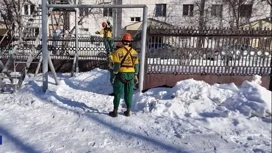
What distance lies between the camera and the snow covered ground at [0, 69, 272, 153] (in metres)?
3.65

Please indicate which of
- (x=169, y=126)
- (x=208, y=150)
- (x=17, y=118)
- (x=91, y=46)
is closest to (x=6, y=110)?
(x=17, y=118)

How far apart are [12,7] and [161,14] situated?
61.5ft

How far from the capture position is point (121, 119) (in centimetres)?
471

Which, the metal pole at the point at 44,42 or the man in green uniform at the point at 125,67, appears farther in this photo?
the metal pole at the point at 44,42

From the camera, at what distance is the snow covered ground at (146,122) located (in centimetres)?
365

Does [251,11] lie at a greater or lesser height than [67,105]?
greater

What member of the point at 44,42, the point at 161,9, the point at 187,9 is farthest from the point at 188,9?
the point at 44,42

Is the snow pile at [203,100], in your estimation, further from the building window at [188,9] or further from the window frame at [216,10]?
the building window at [188,9]

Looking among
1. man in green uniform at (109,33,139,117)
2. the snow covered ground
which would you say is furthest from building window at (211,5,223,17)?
man in green uniform at (109,33,139,117)

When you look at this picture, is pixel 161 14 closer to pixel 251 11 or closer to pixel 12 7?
pixel 251 11

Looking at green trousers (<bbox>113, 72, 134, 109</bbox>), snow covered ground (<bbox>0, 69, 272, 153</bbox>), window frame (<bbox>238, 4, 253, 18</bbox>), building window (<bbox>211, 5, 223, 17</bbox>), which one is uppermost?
building window (<bbox>211, 5, 223, 17</bbox>)

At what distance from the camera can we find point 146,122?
4594 mm

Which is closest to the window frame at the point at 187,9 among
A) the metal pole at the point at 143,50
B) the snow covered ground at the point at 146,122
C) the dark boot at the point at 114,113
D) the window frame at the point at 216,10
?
the window frame at the point at 216,10

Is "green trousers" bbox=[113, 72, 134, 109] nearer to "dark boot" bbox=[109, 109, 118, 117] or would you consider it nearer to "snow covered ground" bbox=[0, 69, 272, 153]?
"dark boot" bbox=[109, 109, 118, 117]
